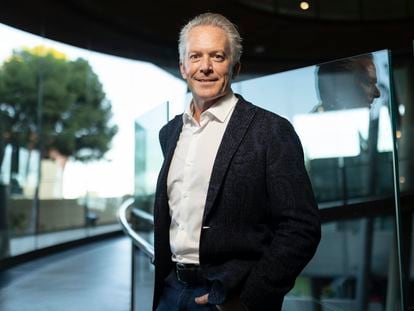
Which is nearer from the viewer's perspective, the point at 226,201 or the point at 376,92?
the point at 226,201

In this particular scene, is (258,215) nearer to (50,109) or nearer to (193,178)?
(193,178)

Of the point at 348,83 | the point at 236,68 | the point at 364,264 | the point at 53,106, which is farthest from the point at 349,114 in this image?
the point at 53,106

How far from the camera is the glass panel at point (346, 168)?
2.73 metres

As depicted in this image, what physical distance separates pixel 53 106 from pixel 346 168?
8030 mm

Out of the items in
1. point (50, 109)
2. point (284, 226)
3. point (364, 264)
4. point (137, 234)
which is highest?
point (50, 109)

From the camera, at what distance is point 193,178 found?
4.00 ft

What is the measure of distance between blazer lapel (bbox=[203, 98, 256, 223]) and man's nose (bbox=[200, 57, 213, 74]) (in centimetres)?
13

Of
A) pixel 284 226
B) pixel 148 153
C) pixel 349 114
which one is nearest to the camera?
pixel 284 226

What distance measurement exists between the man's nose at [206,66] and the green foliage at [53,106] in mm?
7626

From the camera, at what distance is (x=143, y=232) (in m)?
5.27

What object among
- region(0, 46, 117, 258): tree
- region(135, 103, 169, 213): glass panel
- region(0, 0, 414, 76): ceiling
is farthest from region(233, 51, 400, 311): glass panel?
region(0, 46, 117, 258): tree

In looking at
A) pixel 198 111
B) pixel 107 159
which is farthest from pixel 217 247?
pixel 107 159

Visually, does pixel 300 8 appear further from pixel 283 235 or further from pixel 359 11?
pixel 283 235

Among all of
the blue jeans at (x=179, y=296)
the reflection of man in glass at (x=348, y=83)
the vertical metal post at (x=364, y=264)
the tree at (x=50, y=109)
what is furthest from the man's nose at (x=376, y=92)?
the tree at (x=50, y=109)
